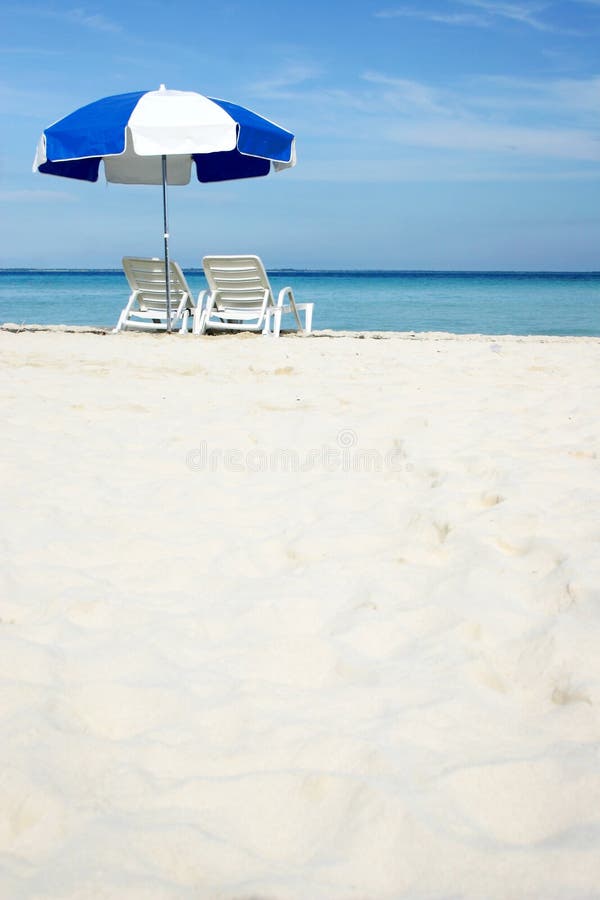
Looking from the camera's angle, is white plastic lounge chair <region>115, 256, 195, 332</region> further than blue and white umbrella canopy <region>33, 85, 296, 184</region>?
Yes

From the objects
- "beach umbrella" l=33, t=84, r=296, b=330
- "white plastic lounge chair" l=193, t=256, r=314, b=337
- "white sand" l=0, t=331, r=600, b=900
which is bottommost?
Result: "white sand" l=0, t=331, r=600, b=900

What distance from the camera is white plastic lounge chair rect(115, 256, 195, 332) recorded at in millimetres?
8477

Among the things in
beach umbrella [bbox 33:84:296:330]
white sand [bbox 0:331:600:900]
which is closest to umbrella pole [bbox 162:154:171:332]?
beach umbrella [bbox 33:84:296:330]

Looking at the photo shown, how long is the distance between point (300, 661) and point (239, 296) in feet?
23.2

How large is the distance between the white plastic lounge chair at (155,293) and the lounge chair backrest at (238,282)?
348 mm

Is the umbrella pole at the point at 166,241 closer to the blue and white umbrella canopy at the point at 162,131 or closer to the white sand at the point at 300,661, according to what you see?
the blue and white umbrella canopy at the point at 162,131

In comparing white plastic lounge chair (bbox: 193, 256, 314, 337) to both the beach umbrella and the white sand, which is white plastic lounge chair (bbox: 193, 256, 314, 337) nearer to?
the beach umbrella

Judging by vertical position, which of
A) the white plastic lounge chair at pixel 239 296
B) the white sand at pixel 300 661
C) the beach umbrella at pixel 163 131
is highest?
the beach umbrella at pixel 163 131

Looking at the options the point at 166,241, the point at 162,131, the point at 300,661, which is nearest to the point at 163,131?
the point at 162,131

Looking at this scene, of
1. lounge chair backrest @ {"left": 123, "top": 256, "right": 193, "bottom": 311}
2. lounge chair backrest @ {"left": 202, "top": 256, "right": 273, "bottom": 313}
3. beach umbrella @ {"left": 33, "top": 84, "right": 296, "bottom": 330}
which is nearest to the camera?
beach umbrella @ {"left": 33, "top": 84, "right": 296, "bottom": 330}

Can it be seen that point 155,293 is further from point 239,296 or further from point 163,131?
point 163,131

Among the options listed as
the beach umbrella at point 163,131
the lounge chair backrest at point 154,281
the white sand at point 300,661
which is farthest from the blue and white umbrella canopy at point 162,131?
the white sand at point 300,661

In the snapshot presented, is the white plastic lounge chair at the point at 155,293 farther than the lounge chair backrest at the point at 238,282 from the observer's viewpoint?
Yes

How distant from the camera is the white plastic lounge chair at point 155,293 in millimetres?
8477
